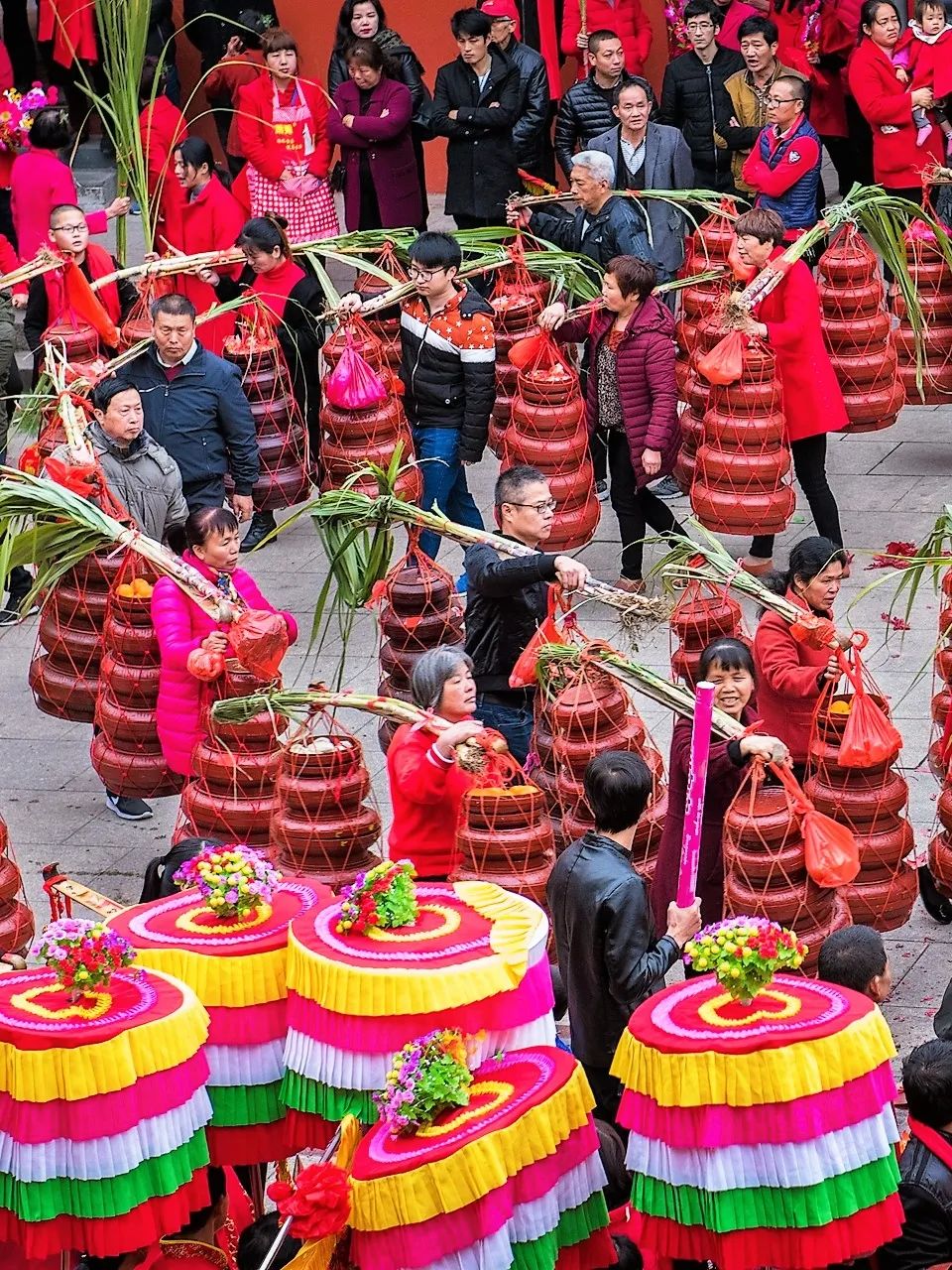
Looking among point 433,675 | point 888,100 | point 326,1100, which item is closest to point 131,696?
point 433,675

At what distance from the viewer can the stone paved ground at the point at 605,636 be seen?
8.04 meters

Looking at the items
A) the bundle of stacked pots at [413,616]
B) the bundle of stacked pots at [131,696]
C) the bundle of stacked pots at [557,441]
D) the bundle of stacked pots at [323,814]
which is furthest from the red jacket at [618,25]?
Result: the bundle of stacked pots at [323,814]

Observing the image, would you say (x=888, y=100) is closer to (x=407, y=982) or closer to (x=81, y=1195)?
(x=407, y=982)

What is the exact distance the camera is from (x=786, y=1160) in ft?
15.0

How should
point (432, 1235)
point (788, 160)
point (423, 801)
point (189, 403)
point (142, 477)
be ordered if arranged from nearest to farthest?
point (432, 1235)
point (423, 801)
point (142, 477)
point (189, 403)
point (788, 160)

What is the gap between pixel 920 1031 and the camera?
22.4ft

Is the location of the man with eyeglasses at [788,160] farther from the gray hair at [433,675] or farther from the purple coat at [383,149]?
the gray hair at [433,675]

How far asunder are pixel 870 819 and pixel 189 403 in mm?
3517

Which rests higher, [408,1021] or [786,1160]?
[408,1021]

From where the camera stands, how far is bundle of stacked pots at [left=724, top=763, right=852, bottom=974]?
6.40m

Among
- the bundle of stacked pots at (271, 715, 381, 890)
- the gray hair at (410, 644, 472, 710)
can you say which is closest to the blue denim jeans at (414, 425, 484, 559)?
the bundle of stacked pots at (271, 715, 381, 890)

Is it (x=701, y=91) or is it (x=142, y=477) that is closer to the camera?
(x=142, y=477)

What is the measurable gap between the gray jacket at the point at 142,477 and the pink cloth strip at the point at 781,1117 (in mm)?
4433

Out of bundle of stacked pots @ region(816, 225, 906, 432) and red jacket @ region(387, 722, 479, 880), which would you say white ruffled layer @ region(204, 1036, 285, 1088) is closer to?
red jacket @ region(387, 722, 479, 880)
